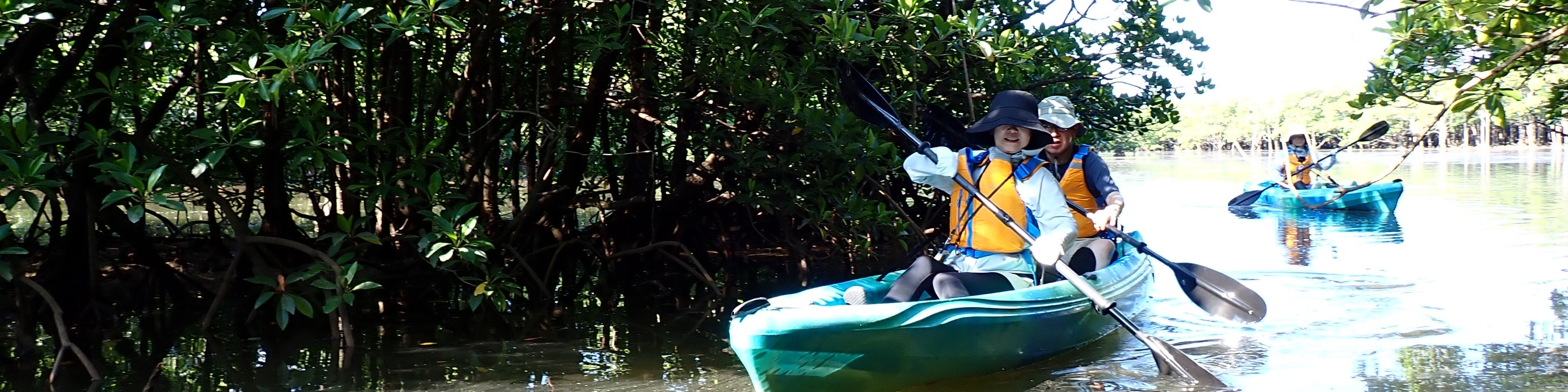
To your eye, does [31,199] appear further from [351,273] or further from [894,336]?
[894,336]

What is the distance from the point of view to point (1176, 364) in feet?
14.6

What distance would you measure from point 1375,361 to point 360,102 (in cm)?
536

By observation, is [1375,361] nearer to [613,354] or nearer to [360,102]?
[613,354]

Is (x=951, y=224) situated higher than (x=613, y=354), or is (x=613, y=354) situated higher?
(x=951, y=224)

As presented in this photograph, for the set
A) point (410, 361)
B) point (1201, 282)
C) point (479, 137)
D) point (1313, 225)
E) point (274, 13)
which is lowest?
point (1313, 225)

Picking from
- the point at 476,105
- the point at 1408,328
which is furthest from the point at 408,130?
the point at 1408,328

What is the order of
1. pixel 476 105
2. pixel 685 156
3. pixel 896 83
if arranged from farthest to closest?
1. pixel 685 156
2. pixel 896 83
3. pixel 476 105

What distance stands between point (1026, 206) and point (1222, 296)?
1.40 meters

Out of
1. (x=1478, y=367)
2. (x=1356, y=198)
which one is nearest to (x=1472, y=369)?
(x=1478, y=367)

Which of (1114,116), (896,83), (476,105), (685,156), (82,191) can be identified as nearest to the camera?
(82,191)

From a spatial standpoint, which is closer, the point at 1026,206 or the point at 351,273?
the point at 351,273

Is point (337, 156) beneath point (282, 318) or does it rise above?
above

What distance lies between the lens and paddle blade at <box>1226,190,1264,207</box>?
49.0 ft

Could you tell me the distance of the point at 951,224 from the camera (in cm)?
488
